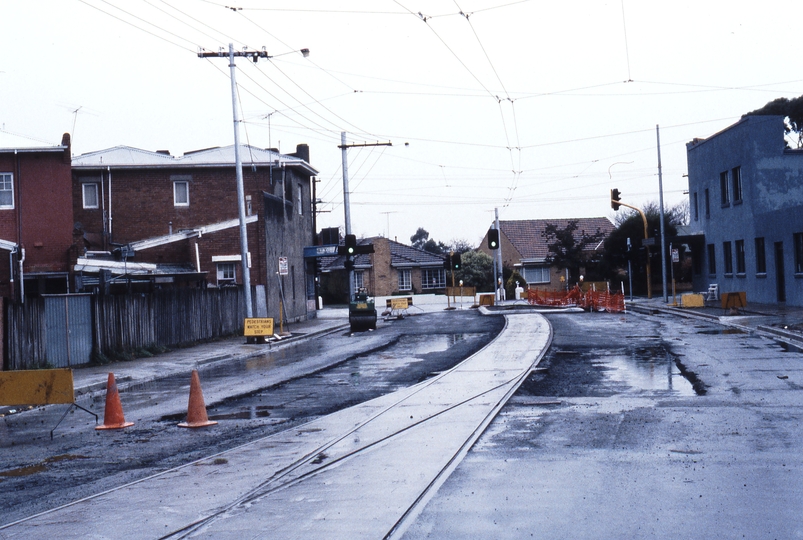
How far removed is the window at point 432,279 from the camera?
81.6 metres

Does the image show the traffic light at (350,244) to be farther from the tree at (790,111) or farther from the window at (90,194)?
the tree at (790,111)

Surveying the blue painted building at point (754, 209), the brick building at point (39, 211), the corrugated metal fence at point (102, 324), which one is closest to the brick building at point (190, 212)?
the brick building at point (39, 211)

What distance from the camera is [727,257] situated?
4350cm

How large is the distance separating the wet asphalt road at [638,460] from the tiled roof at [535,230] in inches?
2518

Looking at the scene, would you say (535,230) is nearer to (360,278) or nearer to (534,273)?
(534,273)

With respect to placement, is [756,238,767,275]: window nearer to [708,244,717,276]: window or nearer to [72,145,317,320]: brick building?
[708,244,717,276]: window

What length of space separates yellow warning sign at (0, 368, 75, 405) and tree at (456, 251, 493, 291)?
67447 millimetres

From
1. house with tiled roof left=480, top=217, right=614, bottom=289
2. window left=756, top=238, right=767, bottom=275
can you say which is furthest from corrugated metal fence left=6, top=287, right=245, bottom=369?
house with tiled roof left=480, top=217, right=614, bottom=289

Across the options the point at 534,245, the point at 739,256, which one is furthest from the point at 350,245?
the point at 534,245

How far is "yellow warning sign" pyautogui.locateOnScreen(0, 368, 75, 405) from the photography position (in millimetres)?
12242

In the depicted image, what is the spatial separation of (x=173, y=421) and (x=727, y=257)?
36.7 metres

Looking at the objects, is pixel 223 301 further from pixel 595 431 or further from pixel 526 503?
pixel 526 503

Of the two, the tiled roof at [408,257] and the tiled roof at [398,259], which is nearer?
the tiled roof at [398,259]

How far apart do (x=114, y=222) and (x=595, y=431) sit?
1272 inches
